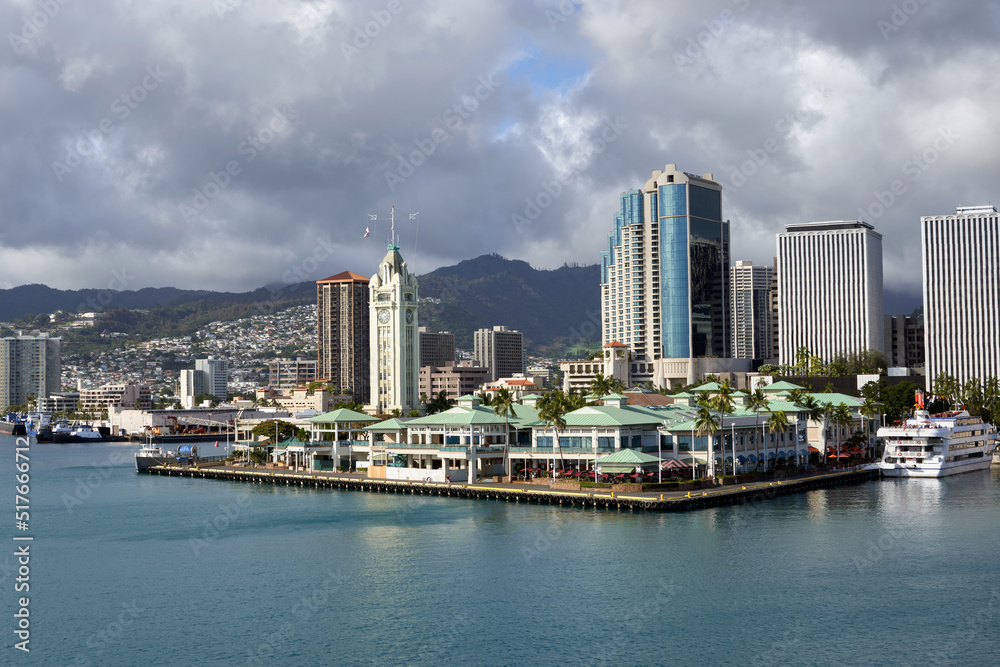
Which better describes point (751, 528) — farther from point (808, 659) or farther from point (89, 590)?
point (89, 590)

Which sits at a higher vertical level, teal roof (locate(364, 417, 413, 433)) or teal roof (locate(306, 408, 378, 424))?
teal roof (locate(306, 408, 378, 424))

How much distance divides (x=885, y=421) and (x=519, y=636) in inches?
4573

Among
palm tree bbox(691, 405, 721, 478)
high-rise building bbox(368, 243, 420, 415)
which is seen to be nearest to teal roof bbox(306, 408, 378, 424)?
palm tree bbox(691, 405, 721, 478)

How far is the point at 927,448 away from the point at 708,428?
3309 cm

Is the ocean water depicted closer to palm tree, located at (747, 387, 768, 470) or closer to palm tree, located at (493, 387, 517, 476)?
palm tree, located at (493, 387, 517, 476)

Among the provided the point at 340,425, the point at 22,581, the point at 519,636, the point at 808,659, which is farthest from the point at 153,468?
the point at 808,659

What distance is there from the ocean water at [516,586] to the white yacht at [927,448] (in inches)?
855

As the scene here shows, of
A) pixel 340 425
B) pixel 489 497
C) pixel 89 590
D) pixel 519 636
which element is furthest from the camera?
pixel 340 425

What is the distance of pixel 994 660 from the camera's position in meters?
43.2

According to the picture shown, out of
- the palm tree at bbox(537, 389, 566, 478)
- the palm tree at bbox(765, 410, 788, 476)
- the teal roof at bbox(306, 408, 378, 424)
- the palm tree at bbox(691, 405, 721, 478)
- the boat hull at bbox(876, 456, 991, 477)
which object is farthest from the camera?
the teal roof at bbox(306, 408, 378, 424)

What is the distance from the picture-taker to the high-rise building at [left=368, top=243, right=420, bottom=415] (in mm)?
178125

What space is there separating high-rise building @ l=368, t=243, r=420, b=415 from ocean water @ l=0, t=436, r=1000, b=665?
296 ft

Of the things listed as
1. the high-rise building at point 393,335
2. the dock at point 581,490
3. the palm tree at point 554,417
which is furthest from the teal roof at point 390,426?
the high-rise building at point 393,335

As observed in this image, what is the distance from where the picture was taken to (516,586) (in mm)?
56531
